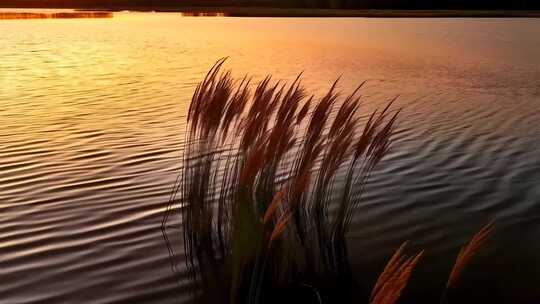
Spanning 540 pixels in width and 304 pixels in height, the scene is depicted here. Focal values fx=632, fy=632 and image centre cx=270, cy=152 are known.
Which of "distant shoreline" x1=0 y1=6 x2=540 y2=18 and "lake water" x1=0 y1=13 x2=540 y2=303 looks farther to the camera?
"distant shoreline" x1=0 y1=6 x2=540 y2=18

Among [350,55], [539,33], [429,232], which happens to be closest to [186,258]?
[429,232]

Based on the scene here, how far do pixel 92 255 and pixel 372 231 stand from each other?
218cm

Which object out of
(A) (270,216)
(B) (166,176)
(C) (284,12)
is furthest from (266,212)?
(C) (284,12)

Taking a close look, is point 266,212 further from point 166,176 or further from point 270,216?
point 166,176

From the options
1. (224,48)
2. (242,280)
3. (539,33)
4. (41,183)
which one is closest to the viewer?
(242,280)

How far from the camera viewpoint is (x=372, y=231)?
5.12 m

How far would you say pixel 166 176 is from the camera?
6516 millimetres

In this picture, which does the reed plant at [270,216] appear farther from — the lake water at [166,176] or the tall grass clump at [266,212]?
the lake water at [166,176]

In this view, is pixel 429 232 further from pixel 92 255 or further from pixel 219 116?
pixel 92 255

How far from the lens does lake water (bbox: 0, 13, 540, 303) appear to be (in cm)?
423

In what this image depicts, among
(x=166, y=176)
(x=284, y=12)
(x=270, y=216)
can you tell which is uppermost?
(x=270, y=216)

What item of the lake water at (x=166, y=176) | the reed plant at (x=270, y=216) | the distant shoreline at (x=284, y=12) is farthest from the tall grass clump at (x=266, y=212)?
the distant shoreline at (x=284, y=12)

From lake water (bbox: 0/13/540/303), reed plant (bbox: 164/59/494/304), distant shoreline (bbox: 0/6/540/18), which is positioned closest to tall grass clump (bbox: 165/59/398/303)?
reed plant (bbox: 164/59/494/304)

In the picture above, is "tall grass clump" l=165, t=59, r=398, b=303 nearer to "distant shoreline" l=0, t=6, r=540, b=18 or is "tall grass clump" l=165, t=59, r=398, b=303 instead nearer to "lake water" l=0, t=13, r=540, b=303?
"lake water" l=0, t=13, r=540, b=303
